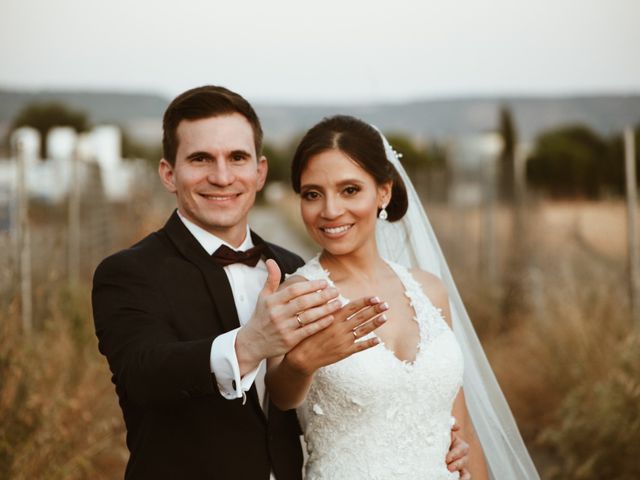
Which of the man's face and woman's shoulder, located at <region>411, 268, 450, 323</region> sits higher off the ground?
the man's face

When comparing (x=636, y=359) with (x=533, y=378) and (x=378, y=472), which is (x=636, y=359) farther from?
(x=378, y=472)

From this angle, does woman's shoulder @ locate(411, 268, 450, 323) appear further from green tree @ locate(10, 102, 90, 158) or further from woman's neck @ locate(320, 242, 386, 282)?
green tree @ locate(10, 102, 90, 158)

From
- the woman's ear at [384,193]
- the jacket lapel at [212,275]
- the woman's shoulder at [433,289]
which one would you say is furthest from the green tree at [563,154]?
the jacket lapel at [212,275]

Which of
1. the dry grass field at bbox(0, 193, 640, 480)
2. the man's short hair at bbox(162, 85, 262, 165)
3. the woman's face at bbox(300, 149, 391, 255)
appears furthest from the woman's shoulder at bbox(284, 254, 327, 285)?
the dry grass field at bbox(0, 193, 640, 480)

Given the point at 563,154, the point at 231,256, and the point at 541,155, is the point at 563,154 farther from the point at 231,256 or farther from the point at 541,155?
the point at 231,256

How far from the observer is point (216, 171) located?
2.88 meters

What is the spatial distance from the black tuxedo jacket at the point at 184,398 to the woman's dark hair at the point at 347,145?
0.58 meters

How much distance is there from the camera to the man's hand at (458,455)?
309 centimetres

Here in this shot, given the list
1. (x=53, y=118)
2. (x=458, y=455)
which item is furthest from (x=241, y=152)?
(x=53, y=118)

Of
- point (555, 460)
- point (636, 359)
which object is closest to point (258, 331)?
point (636, 359)

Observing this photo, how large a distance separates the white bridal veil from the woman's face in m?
0.44

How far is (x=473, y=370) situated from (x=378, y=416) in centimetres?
81

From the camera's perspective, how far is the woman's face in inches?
120

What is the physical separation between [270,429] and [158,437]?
1.24 feet
